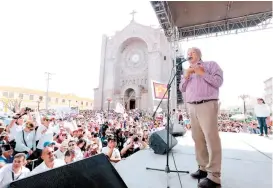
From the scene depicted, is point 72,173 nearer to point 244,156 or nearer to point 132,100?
point 244,156

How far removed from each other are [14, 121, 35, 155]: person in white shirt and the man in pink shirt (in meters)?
3.30

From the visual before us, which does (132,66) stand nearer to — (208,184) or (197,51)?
(197,51)

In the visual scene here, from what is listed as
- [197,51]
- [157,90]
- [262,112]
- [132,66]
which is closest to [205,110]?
[197,51]

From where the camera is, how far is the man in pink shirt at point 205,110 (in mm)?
1442

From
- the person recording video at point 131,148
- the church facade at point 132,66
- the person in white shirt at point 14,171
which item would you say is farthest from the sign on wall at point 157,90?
the church facade at point 132,66

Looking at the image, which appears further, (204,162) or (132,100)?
A: (132,100)

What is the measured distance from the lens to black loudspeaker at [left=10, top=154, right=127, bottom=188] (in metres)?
0.70

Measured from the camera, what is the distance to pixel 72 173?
0.84m

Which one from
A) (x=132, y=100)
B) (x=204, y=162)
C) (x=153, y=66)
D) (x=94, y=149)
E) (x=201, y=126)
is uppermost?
(x=153, y=66)

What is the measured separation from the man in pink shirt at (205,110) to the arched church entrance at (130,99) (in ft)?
66.2

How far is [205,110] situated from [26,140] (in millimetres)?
3718

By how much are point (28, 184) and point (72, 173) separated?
0.21 metres

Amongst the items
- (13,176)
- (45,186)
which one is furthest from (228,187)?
(13,176)

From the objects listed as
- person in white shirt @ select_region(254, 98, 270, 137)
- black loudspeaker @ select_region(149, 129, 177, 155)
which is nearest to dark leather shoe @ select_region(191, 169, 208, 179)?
black loudspeaker @ select_region(149, 129, 177, 155)
